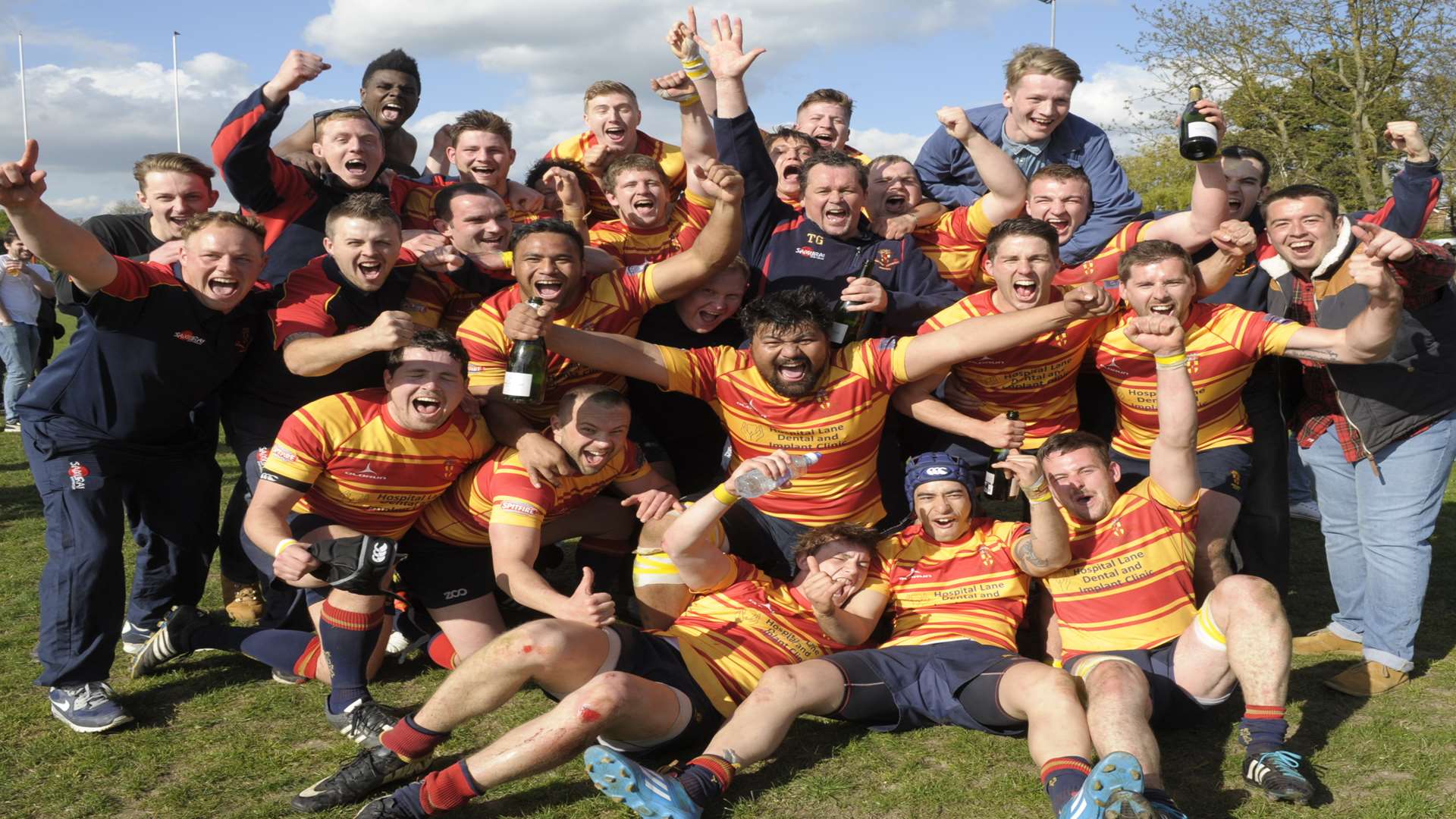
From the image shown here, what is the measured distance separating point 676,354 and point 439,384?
3.98 ft

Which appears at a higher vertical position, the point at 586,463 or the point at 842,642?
the point at 586,463

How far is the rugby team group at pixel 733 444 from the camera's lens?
14.6 feet

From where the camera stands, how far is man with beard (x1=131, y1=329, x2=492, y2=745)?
484cm

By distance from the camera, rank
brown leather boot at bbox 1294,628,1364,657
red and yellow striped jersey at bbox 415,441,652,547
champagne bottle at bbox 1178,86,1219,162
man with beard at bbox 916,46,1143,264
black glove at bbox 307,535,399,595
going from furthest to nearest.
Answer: man with beard at bbox 916,46,1143,264
brown leather boot at bbox 1294,628,1364,657
champagne bottle at bbox 1178,86,1219,162
red and yellow striped jersey at bbox 415,441,652,547
black glove at bbox 307,535,399,595

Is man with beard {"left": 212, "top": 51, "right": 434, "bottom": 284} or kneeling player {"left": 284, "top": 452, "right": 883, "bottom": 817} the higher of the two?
man with beard {"left": 212, "top": 51, "right": 434, "bottom": 284}

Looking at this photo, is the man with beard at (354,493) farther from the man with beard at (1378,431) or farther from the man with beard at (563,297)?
the man with beard at (1378,431)


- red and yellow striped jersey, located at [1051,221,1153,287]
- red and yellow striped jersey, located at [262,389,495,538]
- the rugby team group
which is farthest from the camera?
red and yellow striped jersey, located at [1051,221,1153,287]

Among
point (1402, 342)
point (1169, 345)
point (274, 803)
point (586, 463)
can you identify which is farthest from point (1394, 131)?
point (274, 803)

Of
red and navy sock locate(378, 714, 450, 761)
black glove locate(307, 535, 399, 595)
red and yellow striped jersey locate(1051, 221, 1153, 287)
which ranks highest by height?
red and yellow striped jersey locate(1051, 221, 1153, 287)

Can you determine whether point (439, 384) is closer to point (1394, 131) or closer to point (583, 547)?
point (583, 547)

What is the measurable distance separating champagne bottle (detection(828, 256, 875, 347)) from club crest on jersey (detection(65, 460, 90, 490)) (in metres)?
3.53

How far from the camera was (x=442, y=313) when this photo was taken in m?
6.21

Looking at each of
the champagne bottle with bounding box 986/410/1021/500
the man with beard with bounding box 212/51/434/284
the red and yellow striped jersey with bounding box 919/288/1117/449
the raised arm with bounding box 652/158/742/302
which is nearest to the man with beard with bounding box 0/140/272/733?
the man with beard with bounding box 212/51/434/284

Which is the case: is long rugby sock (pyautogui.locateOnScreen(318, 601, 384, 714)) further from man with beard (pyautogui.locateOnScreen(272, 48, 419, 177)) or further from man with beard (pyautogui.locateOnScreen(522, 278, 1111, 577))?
man with beard (pyautogui.locateOnScreen(272, 48, 419, 177))
